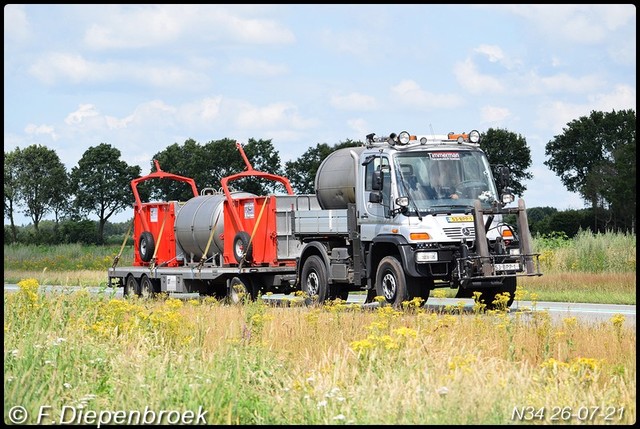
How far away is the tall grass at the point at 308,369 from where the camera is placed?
8680mm

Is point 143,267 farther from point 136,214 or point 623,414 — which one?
point 623,414

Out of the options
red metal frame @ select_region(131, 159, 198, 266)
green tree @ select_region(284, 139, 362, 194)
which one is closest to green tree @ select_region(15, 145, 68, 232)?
green tree @ select_region(284, 139, 362, 194)

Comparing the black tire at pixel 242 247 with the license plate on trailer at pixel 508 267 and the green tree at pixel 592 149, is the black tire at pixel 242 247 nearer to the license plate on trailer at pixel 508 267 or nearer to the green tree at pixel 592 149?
the license plate on trailer at pixel 508 267

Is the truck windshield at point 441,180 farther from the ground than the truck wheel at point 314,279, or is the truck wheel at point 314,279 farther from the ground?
the truck windshield at point 441,180

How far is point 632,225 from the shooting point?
7450 cm

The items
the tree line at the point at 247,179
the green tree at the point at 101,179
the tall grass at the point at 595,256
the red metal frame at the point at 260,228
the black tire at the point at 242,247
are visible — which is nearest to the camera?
the red metal frame at the point at 260,228

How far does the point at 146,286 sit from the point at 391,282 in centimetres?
920

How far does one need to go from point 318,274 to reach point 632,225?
56856 millimetres

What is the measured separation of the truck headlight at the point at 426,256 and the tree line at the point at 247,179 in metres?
54.0

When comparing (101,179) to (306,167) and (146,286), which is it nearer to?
(306,167)

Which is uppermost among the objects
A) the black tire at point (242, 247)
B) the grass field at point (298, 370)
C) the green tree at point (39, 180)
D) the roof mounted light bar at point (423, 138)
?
the green tree at point (39, 180)

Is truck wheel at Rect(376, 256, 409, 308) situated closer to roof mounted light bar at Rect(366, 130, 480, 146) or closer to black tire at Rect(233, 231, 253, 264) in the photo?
roof mounted light bar at Rect(366, 130, 480, 146)

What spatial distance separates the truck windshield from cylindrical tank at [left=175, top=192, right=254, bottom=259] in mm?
6038

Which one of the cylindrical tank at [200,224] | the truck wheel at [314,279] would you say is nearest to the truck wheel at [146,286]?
the cylindrical tank at [200,224]
